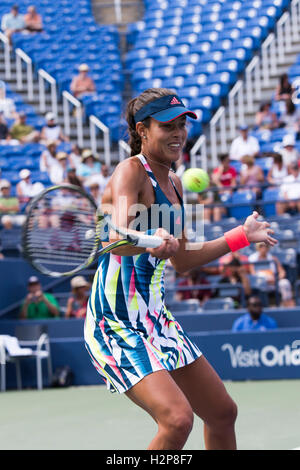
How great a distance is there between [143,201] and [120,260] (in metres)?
0.30

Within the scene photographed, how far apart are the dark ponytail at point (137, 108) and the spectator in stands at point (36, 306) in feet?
27.6

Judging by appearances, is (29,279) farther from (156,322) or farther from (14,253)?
(156,322)

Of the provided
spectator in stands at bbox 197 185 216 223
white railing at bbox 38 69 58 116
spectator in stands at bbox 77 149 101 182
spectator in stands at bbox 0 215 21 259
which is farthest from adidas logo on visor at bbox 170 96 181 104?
white railing at bbox 38 69 58 116

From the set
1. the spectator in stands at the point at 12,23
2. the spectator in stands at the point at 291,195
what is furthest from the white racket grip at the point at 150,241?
the spectator in stands at the point at 12,23

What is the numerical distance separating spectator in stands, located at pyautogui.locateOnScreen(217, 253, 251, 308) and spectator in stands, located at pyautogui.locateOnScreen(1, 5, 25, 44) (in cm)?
946

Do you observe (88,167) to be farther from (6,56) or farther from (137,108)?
(137,108)

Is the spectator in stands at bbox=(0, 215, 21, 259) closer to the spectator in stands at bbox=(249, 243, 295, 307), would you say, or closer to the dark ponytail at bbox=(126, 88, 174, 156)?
the spectator in stands at bbox=(249, 243, 295, 307)

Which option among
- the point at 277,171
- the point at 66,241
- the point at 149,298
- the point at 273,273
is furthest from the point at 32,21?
the point at 149,298

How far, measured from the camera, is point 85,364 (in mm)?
11453

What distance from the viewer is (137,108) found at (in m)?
4.19

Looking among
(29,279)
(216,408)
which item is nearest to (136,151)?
(216,408)

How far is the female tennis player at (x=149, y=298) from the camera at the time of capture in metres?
3.95

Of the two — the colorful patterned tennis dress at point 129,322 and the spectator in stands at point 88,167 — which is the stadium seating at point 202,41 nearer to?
the spectator in stands at point 88,167

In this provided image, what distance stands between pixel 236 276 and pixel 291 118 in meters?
4.20
